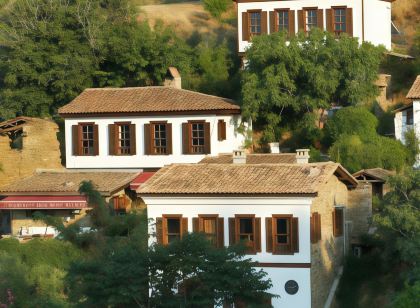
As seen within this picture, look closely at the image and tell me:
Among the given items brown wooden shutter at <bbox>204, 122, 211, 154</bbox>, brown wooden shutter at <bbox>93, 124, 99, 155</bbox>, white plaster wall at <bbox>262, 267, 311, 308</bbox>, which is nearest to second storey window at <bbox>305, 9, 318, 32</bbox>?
brown wooden shutter at <bbox>204, 122, 211, 154</bbox>

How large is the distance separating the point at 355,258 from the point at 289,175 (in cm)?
442

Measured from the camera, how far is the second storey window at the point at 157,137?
55219mm

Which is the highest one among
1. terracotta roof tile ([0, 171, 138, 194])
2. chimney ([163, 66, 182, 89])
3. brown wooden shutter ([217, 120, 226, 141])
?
chimney ([163, 66, 182, 89])

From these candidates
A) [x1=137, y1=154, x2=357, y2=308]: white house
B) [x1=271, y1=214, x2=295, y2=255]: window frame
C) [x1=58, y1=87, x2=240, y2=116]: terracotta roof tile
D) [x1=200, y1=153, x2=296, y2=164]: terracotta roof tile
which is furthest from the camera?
[x1=58, y1=87, x2=240, y2=116]: terracotta roof tile

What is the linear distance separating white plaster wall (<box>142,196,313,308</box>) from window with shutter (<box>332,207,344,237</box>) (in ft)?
11.1

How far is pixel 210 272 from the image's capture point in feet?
123

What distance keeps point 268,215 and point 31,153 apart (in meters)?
18.1

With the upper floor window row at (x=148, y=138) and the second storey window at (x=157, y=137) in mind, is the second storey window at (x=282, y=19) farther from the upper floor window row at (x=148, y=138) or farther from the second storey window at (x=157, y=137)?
the second storey window at (x=157, y=137)

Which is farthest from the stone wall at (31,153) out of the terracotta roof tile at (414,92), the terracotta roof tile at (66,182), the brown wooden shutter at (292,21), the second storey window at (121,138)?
the terracotta roof tile at (414,92)

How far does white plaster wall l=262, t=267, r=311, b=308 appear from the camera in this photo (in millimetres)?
42844

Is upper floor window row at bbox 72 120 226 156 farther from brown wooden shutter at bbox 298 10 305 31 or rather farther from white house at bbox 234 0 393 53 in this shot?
brown wooden shutter at bbox 298 10 305 31

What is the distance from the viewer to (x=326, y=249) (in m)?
45.4

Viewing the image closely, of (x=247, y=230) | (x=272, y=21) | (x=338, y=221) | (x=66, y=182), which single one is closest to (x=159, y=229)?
(x=247, y=230)

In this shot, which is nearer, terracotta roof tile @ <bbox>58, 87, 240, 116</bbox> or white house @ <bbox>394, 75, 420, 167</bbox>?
white house @ <bbox>394, 75, 420, 167</bbox>
